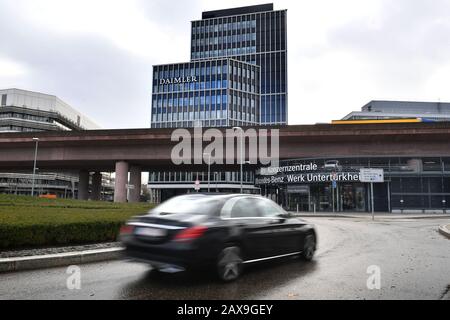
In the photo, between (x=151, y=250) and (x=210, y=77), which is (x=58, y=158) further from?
(x=210, y=77)

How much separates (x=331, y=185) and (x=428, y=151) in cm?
1103

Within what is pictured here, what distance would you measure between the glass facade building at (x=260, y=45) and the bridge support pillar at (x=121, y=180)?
6553cm

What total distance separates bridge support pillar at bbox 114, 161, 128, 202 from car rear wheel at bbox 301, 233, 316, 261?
98.7ft

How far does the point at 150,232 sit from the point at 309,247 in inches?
154

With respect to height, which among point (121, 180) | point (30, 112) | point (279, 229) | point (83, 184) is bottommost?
point (279, 229)

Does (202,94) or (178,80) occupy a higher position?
(178,80)

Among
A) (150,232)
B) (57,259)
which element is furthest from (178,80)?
(150,232)

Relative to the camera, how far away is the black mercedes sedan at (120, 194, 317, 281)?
5.53 metres

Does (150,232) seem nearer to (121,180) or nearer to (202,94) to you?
(121,180)

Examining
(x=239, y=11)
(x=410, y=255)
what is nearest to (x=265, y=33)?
(x=239, y=11)

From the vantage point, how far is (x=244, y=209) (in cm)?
662

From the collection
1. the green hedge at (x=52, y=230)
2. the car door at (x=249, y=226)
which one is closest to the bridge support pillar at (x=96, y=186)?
the green hedge at (x=52, y=230)

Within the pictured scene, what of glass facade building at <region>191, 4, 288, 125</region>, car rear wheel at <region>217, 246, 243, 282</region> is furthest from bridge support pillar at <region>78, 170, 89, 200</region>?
glass facade building at <region>191, 4, 288, 125</region>

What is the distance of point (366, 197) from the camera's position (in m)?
38.8
